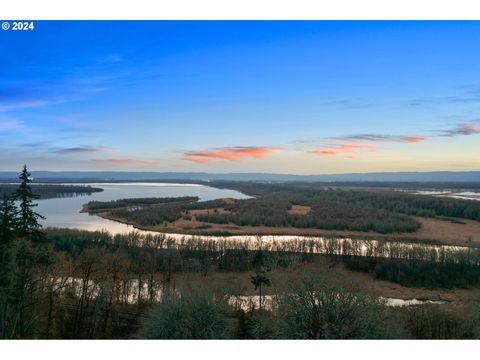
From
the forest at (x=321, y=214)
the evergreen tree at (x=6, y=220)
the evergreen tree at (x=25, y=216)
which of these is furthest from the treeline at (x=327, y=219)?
the evergreen tree at (x=6, y=220)

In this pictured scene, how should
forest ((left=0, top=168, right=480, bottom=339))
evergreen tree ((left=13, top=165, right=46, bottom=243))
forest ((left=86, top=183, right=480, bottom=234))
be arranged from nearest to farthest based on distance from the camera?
forest ((left=0, top=168, right=480, bottom=339)) < evergreen tree ((left=13, top=165, right=46, bottom=243)) < forest ((left=86, top=183, right=480, bottom=234))

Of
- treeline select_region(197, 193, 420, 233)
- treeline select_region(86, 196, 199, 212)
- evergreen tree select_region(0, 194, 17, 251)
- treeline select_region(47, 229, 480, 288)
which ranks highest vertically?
evergreen tree select_region(0, 194, 17, 251)

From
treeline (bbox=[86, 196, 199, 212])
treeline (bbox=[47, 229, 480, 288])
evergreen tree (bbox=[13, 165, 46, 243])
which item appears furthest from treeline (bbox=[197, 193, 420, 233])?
evergreen tree (bbox=[13, 165, 46, 243])

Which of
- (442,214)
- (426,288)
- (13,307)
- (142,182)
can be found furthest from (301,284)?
(142,182)

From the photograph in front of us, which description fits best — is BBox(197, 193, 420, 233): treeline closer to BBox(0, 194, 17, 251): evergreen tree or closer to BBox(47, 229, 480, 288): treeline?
BBox(47, 229, 480, 288): treeline

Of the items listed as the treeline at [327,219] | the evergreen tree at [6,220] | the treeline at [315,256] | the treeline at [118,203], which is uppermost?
the evergreen tree at [6,220]

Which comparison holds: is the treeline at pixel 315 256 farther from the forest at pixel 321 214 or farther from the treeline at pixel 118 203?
the treeline at pixel 118 203

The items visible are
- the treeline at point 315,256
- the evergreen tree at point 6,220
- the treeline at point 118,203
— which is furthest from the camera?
the treeline at point 118,203

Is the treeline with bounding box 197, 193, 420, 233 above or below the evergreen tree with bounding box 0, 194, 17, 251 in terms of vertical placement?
below

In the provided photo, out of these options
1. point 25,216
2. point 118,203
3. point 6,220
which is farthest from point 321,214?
point 6,220
